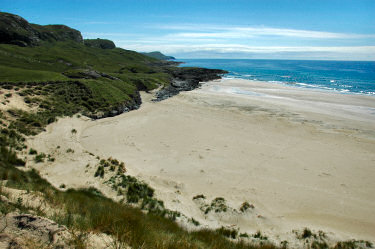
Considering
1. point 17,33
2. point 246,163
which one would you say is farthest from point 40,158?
point 17,33

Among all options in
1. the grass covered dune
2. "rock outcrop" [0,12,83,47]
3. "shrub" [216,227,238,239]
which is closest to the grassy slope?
the grass covered dune

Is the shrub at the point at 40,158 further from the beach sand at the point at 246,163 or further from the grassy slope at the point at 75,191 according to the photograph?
the grassy slope at the point at 75,191

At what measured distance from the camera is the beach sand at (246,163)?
11555mm

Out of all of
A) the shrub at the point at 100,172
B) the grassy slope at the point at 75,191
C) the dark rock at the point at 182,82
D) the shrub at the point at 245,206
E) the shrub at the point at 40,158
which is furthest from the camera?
the dark rock at the point at 182,82

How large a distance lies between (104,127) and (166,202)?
53.7ft

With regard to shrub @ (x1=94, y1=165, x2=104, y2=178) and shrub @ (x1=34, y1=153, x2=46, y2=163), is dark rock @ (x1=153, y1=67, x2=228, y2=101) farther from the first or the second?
shrub @ (x1=94, y1=165, x2=104, y2=178)

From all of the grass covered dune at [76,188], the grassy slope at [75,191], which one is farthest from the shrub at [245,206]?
the grassy slope at [75,191]

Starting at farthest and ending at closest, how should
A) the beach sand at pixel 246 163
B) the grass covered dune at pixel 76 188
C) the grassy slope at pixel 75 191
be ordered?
the beach sand at pixel 246 163
the grassy slope at pixel 75 191
the grass covered dune at pixel 76 188

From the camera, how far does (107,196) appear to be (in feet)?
36.4

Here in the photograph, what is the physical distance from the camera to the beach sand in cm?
1155

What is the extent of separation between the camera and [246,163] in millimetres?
17391

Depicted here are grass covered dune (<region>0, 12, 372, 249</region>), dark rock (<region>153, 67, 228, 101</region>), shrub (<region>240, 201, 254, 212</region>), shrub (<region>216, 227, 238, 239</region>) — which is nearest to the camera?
grass covered dune (<region>0, 12, 372, 249</region>)

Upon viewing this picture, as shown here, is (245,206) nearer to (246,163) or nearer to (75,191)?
(246,163)

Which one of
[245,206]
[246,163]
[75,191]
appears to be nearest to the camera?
[75,191]
